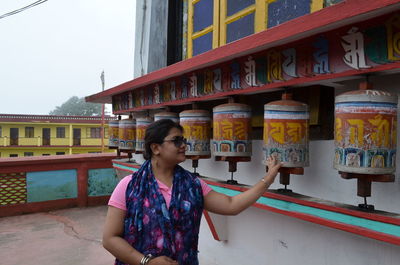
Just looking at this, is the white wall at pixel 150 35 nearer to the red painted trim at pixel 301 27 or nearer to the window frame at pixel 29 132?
the red painted trim at pixel 301 27

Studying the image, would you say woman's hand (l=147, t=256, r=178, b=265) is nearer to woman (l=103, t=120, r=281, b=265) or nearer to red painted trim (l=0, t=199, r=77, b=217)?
woman (l=103, t=120, r=281, b=265)

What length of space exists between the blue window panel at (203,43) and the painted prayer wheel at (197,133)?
1384mm

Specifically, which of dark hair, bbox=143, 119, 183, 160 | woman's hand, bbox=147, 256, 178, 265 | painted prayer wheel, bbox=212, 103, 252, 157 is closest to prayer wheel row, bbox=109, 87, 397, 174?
painted prayer wheel, bbox=212, 103, 252, 157

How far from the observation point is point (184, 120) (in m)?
3.14

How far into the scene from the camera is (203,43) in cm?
425

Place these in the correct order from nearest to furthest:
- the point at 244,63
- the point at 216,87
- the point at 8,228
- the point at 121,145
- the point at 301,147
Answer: the point at 301,147 < the point at 244,63 < the point at 216,87 < the point at 121,145 < the point at 8,228

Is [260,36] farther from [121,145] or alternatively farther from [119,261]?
[121,145]

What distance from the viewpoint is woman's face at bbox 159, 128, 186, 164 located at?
1715mm

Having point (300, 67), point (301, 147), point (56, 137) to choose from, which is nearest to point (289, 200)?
point (301, 147)

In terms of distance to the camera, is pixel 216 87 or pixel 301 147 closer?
pixel 301 147

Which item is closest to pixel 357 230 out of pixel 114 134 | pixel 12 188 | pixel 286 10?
pixel 286 10

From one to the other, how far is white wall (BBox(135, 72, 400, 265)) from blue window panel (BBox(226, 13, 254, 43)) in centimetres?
127

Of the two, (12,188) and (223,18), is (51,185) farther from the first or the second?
(223,18)

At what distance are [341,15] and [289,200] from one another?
1.20 meters
